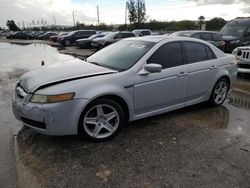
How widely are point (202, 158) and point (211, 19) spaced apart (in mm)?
48688

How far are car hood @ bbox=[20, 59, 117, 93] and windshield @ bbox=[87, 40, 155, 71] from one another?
25 centimetres

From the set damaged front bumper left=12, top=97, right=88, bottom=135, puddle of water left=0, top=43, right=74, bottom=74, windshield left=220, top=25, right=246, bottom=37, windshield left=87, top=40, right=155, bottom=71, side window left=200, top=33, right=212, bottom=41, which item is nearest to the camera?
Result: damaged front bumper left=12, top=97, right=88, bottom=135

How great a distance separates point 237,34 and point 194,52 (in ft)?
33.3

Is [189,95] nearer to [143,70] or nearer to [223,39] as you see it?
[143,70]

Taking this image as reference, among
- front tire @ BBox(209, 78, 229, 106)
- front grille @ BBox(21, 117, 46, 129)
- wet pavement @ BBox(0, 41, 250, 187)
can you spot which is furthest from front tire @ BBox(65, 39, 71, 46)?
front grille @ BBox(21, 117, 46, 129)

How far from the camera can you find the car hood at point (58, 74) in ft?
11.9

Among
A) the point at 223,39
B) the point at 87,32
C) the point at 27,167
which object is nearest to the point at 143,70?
the point at 27,167

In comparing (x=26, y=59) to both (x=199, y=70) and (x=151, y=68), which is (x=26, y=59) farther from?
(x=151, y=68)

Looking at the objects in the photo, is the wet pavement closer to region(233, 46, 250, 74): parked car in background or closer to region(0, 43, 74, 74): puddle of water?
region(233, 46, 250, 74): parked car in background

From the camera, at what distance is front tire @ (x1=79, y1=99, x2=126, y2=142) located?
3676mm

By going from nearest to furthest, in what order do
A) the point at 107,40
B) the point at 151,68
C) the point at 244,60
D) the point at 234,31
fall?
the point at 151,68 → the point at 244,60 → the point at 234,31 → the point at 107,40

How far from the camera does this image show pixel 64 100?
11.2 feet

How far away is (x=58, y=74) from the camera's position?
3.83m

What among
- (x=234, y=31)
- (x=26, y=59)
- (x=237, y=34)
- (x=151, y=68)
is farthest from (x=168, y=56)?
(x=26, y=59)
